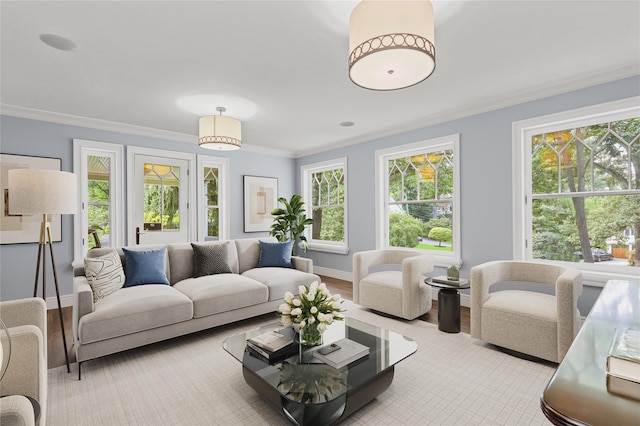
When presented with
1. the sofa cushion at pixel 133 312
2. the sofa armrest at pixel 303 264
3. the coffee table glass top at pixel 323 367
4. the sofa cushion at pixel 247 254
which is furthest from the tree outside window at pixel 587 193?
the sofa cushion at pixel 133 312

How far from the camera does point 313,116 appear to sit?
4.24 meters

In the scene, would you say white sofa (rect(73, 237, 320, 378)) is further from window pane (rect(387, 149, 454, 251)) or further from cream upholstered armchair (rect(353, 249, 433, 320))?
window pane (rect(387, 149, 454, 251))

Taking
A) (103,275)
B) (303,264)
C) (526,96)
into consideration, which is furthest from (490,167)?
(103,275)

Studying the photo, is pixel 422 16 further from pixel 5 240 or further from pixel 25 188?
pixel 5 240

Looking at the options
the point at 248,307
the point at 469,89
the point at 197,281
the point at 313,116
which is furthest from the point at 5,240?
the point at 469,89

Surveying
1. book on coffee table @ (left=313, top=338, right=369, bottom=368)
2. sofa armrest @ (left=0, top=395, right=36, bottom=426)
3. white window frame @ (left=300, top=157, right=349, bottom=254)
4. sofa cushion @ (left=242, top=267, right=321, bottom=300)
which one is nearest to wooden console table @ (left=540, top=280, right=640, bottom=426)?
book on coffee table @ (left=313, top=338, right=369, bottom=368)

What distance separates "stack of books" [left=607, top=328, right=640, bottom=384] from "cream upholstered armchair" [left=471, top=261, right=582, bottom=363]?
143cm

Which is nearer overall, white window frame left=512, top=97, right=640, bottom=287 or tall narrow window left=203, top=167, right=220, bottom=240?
white window frame left=512, top=97, right=640, bottom=287

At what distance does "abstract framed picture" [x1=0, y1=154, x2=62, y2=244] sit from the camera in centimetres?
370

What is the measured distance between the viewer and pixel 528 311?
2551 mm

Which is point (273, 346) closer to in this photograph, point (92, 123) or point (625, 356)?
point (625, 356)

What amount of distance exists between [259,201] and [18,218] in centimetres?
338

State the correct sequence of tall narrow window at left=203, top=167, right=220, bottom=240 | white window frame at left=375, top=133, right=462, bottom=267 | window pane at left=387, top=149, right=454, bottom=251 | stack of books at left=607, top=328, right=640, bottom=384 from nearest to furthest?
stack of books at left=607, top=328, right=640, bottom=384, white window frame at left=375, top=133, right=462, bottom=267, window pane at left=387, top=149, right=454, bottom=251, tall narrow window at left=203, top=167, right=220, bottom=240

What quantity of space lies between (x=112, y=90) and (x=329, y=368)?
11.2ft
